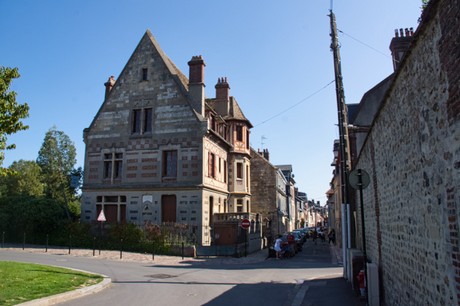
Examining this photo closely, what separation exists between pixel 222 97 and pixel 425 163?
31005 mm

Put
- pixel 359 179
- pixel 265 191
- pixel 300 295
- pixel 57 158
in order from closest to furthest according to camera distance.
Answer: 1. pixel 359 179
2. pixel 300 295
3. pixel 265 191
4. pixel 57 158

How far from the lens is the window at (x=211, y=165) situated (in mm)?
28609

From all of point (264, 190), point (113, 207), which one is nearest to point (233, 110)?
point (264, 190)

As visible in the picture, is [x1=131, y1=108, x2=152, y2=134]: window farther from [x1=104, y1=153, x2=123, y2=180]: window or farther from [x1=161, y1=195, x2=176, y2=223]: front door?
[x1=161, y1=195, x2=176, y2=223]: front door

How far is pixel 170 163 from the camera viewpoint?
27984mm

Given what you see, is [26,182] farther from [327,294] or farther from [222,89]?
[327,294]

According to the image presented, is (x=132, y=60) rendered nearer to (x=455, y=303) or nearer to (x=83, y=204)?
(x=83, y=204)

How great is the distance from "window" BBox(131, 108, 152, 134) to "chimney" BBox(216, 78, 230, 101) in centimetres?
872

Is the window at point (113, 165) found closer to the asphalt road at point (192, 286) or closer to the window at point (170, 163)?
the window at point (170, 163)

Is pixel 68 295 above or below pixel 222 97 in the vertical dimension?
below

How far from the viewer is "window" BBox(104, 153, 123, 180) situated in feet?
94.7

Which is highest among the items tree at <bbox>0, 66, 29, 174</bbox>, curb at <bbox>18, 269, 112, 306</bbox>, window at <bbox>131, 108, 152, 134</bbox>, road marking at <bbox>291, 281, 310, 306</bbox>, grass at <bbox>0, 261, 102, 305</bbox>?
window at <bbox>131, 108, 152, 134</bbox>

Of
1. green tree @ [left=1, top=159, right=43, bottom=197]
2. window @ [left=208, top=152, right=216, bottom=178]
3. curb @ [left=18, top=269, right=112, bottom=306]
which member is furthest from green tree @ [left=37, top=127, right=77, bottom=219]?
curb @ [left=18, top=269, right=112, bottom=306]

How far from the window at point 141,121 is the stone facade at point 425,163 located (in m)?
23.0
